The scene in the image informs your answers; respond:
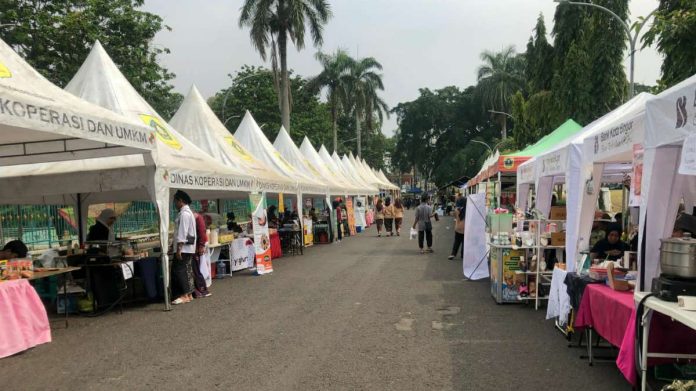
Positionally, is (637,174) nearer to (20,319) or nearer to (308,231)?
(20,319)

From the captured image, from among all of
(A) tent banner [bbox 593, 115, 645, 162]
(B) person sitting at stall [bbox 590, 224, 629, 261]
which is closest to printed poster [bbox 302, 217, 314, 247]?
(B) person sitting at stall [bbox 590, 224, 629, 261]

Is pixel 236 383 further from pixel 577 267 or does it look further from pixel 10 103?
pixel 577 267

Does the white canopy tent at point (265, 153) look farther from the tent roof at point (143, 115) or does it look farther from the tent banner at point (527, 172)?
the tent banner at point (527, 172)

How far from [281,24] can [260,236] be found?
1876 cm

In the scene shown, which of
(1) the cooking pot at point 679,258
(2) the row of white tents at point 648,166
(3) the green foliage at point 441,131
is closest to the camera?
(1) the cooking pot at point 679,258

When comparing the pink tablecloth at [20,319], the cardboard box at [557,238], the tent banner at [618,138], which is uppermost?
the tent banner at [618,138]

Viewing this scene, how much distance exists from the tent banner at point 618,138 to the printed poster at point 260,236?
331 inches

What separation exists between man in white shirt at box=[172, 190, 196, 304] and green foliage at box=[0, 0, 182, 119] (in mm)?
14779

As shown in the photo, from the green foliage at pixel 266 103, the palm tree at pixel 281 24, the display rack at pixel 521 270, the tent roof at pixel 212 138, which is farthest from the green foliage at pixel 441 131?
the display rack at pixel 521 270

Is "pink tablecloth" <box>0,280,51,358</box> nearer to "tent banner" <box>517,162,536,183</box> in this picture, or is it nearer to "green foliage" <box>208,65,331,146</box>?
"tent banner" <box>517,162,536,183</box>

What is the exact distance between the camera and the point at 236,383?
5090 millimetres

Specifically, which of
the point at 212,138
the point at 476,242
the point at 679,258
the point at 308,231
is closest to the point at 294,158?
the point at 308,231

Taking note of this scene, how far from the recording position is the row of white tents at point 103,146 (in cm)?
634

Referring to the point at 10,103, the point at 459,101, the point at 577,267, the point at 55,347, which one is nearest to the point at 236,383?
the point at 55,347
